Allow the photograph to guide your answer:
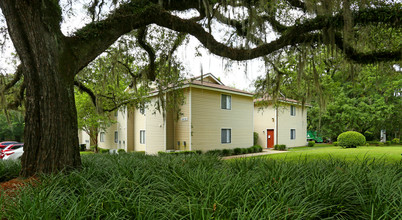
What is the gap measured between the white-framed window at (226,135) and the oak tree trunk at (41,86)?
13.5m

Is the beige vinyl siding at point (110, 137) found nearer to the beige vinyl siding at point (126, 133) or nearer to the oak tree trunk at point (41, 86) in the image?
the beige vinyl siding at point (126, 133)

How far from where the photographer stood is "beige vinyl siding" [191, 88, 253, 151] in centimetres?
1580

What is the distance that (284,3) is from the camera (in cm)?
762

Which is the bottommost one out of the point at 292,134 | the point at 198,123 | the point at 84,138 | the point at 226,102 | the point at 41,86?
the point at 84,138

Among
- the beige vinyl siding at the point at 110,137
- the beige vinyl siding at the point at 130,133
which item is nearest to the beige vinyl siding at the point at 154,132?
the beige vinyl siding at the point at 130,133

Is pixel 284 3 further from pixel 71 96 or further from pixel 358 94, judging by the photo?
pixel 358 94

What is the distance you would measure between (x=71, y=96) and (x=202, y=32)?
131 inches

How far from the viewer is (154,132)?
691 inches

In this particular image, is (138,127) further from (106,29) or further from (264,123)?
(106,29)

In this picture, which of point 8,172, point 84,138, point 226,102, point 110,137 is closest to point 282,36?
point 8,172

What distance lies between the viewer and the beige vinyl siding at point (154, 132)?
16.8m

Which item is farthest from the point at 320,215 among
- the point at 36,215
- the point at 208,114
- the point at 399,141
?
the point at 399,141

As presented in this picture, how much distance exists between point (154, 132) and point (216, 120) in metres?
4.70

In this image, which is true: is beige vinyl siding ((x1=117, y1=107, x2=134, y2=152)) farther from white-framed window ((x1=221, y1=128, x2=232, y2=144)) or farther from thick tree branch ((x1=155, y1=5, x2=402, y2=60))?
thick tree branch ((x1=155, y1=5, x2=402, y2=60))
